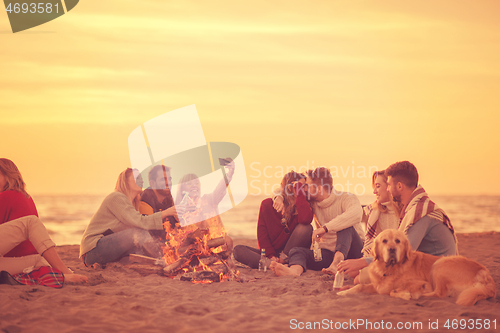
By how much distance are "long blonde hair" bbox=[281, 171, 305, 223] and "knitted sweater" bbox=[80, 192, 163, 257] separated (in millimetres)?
1971

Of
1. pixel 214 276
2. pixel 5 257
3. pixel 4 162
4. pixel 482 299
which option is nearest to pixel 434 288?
pixel 482 299

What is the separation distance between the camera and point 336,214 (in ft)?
22.6

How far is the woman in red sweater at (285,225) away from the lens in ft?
21.8

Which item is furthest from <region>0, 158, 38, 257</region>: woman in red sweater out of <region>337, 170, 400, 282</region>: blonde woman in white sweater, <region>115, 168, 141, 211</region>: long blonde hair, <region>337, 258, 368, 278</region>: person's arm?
<region>337, 170, 400, 282</region>: blonde woman in white sweater

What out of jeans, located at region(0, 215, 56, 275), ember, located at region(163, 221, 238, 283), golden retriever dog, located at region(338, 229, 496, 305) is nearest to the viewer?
golden retriever dog, located at region(338, 229, 496, 305)

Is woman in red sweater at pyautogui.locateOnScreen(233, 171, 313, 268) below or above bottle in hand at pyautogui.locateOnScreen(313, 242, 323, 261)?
above

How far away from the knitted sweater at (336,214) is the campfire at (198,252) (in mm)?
1628

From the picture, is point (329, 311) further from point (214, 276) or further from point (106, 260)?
point (106, 260)

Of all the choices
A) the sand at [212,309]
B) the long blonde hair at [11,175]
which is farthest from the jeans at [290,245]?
the long blonde hair at [11,175]

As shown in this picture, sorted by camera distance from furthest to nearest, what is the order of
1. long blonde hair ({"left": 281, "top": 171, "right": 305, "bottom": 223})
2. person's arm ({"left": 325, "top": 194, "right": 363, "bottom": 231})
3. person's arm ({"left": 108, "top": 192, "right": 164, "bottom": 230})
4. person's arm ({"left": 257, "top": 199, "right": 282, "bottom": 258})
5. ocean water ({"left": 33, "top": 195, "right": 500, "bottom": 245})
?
ocean water ({"left": 33, "top": 195, "right": 500, "bottom": 245}) < person's arm ({"left": 257, "top": 199, "right": 282, "bottom": 258}) < long blonde hair ({"left": 281, "top": 171, "right": 305, "bottom": 223}) < person's arm ({"left": 325, "top": 194, "right": 363, "bottom": 231}) < person's arm ({"left": 108, "top": 192, "right": 164, "bottom": 230})

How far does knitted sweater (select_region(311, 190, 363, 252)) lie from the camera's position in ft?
21.2

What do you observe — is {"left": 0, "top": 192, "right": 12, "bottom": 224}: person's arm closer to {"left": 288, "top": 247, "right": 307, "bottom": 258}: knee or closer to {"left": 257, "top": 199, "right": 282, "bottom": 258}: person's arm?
{"left": 257, "top": 199, "right": 282, "bottom": 258}: person's arm

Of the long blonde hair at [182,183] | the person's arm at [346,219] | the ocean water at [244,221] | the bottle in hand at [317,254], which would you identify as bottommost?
the ocean water at [244,221]

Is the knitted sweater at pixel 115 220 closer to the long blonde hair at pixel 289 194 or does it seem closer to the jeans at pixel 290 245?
the jeans at pixel 290 245
